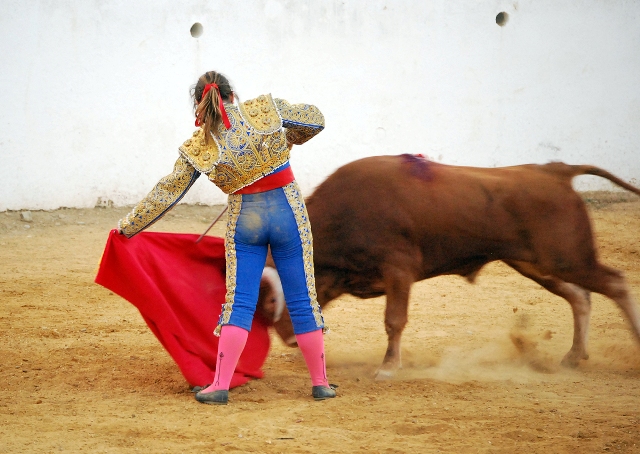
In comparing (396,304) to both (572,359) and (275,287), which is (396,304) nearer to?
(275,287)

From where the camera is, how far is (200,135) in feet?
12.1

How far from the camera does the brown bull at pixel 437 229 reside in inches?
180

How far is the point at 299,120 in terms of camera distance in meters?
3.76

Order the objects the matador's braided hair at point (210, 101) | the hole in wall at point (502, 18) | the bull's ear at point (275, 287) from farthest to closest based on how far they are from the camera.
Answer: the hole in wall at point (502, 18) → the bull's ear at point (275, 287) → the matador's braided hair at point (210, 101)

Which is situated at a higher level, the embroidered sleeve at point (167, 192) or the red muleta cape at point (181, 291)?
the embroidered sleeve at point (167, 192)

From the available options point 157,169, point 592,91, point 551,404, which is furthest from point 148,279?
point 592,91

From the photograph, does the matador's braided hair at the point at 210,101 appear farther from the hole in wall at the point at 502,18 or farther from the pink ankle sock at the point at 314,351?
the hole in wall at the point at 502,18

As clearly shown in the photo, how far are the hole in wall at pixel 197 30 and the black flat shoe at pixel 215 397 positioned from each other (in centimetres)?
720

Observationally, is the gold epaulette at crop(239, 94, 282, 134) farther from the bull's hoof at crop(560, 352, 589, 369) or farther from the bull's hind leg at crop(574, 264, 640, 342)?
the bull's hoof at crop(560, 352, 589, 369)

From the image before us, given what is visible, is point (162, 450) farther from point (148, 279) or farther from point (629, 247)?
point (629, 247)

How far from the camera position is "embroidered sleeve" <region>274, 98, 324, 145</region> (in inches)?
147

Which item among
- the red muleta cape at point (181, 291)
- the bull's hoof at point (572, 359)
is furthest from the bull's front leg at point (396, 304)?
the bull's hoof at point (572, 359)

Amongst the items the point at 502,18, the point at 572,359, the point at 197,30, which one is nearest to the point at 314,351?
the point at 572,359

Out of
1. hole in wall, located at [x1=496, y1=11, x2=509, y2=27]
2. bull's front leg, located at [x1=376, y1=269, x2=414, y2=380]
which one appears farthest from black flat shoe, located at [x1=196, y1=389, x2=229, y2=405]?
hole in wall, located at [x1=496, y1=11, x2=509, y2=27]
